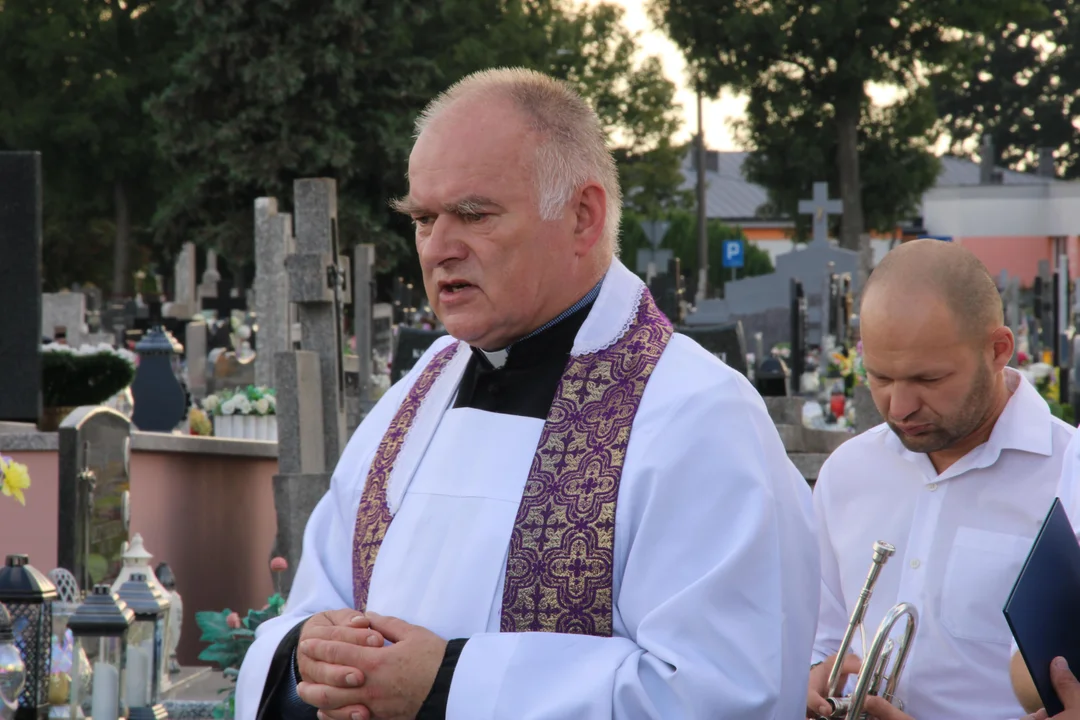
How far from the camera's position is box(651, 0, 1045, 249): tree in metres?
37.5

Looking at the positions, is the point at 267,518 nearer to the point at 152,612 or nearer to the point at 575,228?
the point at 152,612

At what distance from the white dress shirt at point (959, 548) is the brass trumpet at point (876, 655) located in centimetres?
5

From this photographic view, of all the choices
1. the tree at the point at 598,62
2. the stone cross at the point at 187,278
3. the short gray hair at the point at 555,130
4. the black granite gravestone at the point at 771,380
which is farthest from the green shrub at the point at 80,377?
the tree at the point at 598,62

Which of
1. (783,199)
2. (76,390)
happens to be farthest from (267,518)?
(783,199)

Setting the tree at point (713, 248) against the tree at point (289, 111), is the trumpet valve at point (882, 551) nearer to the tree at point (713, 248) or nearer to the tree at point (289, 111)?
the tree at point (289, 111)

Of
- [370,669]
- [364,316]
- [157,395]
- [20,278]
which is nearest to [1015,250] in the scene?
[364,316]

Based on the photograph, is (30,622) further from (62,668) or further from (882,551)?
(882,551)

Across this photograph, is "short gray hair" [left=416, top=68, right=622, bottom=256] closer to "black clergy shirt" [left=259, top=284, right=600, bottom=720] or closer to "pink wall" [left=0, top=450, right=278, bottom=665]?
"black clergy shirt" [left=259, top=284, right=600, bottom=720]

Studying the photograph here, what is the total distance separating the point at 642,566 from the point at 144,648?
2.98 meters

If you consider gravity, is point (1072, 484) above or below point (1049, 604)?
above

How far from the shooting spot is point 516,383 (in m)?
2.93

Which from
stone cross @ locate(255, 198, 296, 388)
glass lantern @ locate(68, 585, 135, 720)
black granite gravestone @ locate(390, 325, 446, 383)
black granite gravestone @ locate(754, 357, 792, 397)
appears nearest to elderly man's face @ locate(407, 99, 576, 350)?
glass lantern @ locate(68, 585, 135, 720)

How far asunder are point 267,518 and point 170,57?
29.4 metres

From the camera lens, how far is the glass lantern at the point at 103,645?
455cm
